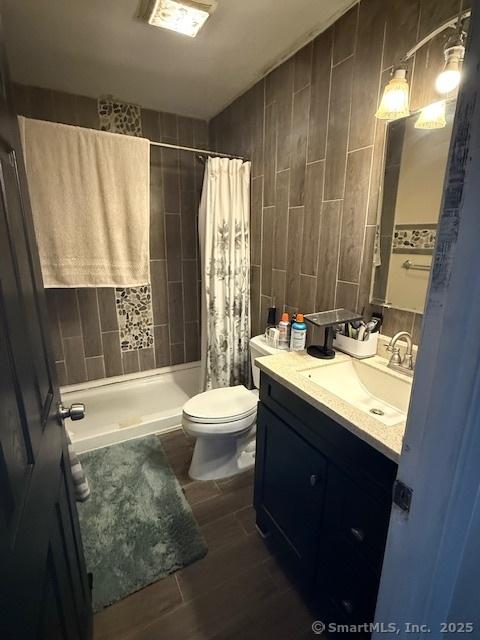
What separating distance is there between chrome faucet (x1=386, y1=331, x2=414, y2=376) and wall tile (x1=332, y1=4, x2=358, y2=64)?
4.01 ft

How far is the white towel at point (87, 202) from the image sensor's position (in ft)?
5.63

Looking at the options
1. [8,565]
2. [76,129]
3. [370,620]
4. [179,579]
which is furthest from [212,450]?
[76,129]

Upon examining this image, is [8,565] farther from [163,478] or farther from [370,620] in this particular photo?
[163,478]

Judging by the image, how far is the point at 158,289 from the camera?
8.59ft

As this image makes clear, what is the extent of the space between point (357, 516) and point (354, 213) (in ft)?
3.86

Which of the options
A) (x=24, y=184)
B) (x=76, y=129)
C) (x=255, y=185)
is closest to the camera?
(x=24, y=184)

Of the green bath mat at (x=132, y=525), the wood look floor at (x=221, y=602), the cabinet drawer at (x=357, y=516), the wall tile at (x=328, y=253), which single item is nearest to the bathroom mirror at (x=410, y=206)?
the wall tile at (x=328, y=253)

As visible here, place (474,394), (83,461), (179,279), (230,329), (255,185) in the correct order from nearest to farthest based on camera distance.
→ (474,394), (83,461), (255,185), (230,329), (179,279)

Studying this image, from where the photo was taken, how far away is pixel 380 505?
2.62 feet

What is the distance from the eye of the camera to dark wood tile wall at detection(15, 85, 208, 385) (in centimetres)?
230

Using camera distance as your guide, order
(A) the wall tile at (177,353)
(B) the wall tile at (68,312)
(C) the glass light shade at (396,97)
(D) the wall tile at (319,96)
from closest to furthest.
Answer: (C) the glass light shade at (396,97) < (D) the wall tile at (319,96) < (B) the wall tile at (68,312) < (A) the wall tile at (177,353)

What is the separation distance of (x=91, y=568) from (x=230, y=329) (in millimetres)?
1459

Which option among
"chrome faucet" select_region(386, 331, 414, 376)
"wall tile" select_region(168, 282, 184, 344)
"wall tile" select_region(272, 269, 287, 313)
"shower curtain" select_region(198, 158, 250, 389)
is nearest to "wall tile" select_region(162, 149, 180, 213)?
"shower curtain" select_region(198, 158, 250, 389)

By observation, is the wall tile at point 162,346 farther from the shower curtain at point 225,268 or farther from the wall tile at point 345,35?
the wall tile at point 345,35
